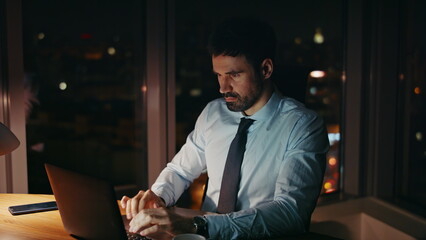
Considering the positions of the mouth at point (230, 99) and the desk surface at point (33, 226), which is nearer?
the desk surface at point (33, 226)

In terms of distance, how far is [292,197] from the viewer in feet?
5.31

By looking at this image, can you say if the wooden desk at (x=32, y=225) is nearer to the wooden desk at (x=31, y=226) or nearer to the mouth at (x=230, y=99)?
the wooden desk at (x=31, y=226)

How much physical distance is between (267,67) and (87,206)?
103 cm

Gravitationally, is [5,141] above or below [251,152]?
above

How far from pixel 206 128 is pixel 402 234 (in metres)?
1.41

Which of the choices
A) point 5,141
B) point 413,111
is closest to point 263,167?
point 5,141

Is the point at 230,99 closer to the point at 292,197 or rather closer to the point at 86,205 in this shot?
the point at 292,197

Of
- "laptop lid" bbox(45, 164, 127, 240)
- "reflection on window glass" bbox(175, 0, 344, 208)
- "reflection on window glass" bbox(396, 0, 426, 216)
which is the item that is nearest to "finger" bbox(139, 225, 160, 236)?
"laptop lid" bbox(45, 164, 127, 240)

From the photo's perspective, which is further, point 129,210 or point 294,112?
point 294,112

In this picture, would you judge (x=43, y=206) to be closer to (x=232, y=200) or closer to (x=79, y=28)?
(x=232, y=200)

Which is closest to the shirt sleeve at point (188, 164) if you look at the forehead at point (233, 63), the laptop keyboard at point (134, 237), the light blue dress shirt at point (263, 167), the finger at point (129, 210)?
the light blue dress shirt at point (263, 167)

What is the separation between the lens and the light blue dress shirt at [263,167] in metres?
1.49

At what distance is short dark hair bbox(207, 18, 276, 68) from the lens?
1987 millimetres

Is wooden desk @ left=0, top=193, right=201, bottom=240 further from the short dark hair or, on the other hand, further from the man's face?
the short dark hair
